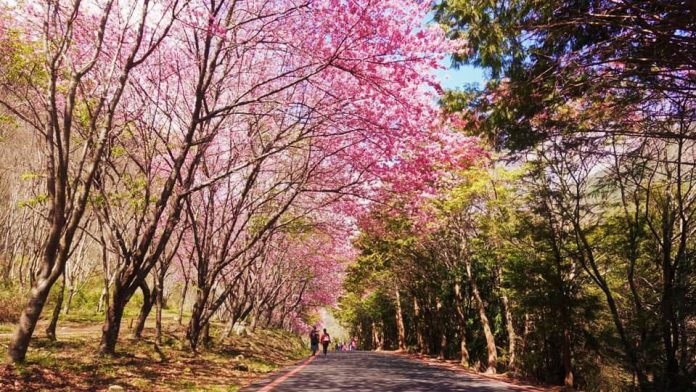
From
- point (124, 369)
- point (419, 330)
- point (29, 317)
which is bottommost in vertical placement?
point (124, 369)

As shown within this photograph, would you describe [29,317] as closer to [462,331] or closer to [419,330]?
[462,331]

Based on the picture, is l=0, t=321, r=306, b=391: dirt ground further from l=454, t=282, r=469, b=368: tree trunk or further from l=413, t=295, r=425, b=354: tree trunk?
l=413, t=295, r=425, b=354: tree trunk

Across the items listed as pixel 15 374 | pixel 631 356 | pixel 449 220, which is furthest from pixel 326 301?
pixel 15 374

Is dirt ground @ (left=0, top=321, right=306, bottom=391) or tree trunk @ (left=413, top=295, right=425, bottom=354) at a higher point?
tree trunk @ (left=413, top=295, right=425, bottom=354)

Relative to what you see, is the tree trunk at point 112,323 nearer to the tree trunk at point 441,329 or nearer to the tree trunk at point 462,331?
the tree trunk at point 462,331

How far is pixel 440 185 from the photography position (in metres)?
17.0

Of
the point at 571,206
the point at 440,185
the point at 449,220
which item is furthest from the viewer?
the point at 449,220

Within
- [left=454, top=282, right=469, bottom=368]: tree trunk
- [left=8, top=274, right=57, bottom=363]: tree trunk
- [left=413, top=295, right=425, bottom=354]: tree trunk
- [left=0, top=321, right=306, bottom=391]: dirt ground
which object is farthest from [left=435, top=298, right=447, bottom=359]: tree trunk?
[left=8, top=274, right=57, bottom=363]: tree trunk

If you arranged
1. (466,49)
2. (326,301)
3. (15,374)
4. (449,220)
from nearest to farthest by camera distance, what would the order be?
(15,374) < (466,49) < (449,220) < (326,301)

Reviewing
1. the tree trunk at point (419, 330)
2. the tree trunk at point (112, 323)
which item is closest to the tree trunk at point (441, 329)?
the tree trunk at point (419, 330)

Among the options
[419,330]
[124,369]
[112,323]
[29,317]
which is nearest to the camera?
[29,317]

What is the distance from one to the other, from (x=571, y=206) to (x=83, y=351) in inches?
596

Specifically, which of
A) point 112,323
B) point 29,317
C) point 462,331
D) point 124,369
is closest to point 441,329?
point 462,331

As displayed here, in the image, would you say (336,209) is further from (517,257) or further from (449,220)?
(517,257)
